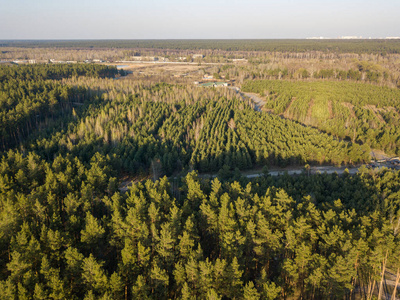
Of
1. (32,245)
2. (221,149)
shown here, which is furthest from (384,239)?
(221,149)

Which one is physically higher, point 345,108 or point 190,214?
point 345,108

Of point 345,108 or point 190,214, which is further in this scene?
point 345,108

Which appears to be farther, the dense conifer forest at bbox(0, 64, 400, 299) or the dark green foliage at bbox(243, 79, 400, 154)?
the dark green foliage at bbox(243, 79, 400, 154)

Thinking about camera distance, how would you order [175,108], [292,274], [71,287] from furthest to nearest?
[175,108] → [292,274] → [71,287]

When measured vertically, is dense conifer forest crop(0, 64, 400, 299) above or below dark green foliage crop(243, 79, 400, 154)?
below

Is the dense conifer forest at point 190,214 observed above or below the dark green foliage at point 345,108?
below

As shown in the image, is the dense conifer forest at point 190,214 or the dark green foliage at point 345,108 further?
the dark green foliage at point 345,108

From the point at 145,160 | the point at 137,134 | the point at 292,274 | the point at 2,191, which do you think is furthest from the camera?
the point at 137,134

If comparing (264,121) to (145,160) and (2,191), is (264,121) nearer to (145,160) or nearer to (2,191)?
(145,160)
